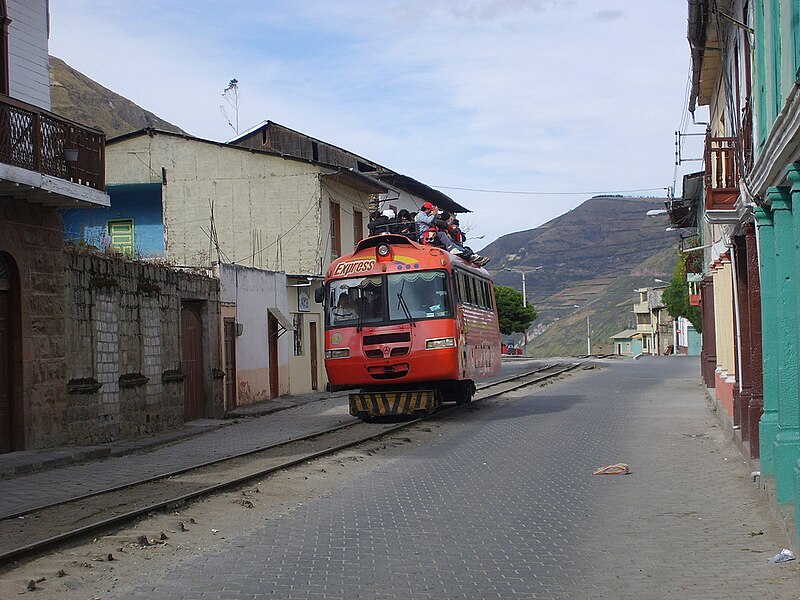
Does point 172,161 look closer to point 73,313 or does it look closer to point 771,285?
point 73,313

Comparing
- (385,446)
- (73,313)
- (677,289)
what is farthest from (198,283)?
(677,289)

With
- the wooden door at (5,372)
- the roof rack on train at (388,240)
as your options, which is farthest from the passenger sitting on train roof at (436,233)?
the wooden door at (5,372)

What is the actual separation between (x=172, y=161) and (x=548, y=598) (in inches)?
1192

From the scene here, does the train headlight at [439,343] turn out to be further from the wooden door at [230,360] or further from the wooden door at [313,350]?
the wooden door at [313,350]

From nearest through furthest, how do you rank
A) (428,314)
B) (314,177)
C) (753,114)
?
(753,114) → (428,314) → (314,177)

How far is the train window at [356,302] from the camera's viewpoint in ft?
64.2

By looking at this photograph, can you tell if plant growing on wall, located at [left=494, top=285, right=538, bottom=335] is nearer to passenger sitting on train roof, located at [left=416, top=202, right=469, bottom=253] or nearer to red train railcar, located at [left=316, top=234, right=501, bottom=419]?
passenger sitting on train roof, located at [left=416, top=202, right=469, bottom=253]

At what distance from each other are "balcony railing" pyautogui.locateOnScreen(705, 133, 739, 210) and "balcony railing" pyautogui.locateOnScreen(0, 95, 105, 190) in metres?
9.23

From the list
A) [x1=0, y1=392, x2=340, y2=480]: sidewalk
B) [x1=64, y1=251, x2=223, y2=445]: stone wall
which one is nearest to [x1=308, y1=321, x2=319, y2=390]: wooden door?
[x1=0, y1=392, x2=340, y2=480]: sidewalk

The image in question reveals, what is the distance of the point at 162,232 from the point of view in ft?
117

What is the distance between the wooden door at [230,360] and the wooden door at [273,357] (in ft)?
11.1

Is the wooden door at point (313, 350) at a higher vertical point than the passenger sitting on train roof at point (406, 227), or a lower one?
lower

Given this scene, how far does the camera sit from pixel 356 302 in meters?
19.7

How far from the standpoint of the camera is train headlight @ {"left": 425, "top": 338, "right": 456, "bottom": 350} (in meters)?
19.1
